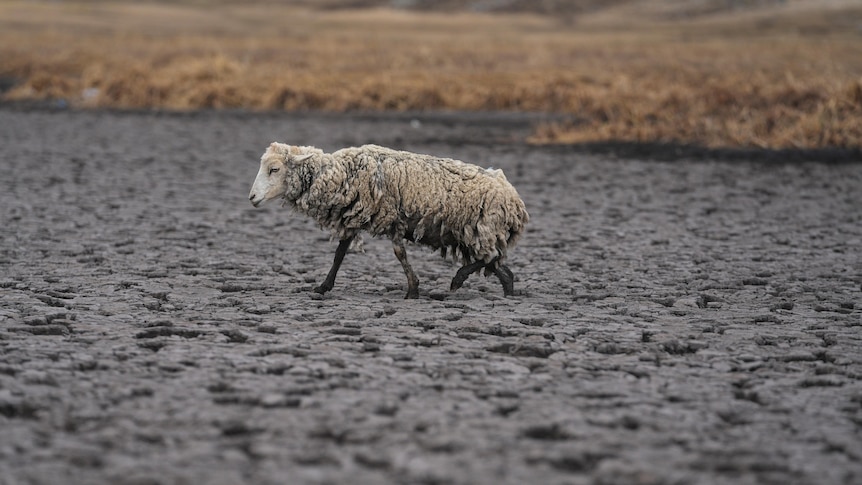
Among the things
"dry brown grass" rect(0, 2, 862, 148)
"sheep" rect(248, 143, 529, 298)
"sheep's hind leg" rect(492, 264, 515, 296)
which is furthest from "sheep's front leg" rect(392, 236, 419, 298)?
"dry brown grass" rect(0, 2, 862, 148)

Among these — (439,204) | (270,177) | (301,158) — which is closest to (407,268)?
(439,204)

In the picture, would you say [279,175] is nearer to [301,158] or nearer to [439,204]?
[301,158]

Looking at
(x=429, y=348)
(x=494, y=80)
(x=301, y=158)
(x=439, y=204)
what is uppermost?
(x=301, y=158)

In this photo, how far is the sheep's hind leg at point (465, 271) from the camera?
1026 cm

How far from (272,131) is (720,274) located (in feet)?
55.7

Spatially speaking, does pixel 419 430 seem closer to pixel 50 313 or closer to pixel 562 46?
pixel 50 313

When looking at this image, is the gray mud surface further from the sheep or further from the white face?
the white face

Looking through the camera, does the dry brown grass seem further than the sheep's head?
Yes

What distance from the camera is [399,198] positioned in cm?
1005

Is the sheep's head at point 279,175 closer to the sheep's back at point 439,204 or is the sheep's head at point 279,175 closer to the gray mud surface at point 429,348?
the sheep's back at point 439,204

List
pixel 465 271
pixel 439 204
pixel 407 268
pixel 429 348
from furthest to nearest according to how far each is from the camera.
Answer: pixel 465 271, pixel 407 268, pixel 439 204, pixel 429 348

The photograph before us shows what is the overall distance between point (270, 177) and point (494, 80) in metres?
25.0

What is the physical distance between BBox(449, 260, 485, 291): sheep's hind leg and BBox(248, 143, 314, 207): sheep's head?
1.69 meters

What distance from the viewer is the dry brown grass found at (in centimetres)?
2406
